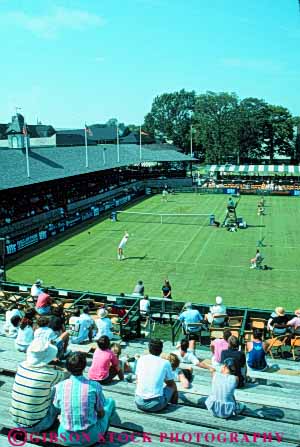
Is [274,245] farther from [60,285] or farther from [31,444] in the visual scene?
[31,444]

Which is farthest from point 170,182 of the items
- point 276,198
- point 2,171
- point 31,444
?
point 31,444

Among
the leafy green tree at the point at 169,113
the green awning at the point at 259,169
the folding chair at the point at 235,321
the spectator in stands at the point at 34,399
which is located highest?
the leafy green tree at the point at 169,113

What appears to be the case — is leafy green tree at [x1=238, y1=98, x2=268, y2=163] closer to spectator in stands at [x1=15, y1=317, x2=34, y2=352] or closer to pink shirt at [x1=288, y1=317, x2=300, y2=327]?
pink shirt at [x1=288, y1=317, x2=300, y2=327]

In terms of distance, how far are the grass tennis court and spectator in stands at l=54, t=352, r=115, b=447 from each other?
15530 millimetres

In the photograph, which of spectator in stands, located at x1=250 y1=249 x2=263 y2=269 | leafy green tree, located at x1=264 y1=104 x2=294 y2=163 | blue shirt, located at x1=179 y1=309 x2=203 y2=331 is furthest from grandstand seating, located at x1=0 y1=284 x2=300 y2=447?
leafy green tree, located at x1=264 y1=104 x2=294 y2=163

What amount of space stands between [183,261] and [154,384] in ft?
70.3

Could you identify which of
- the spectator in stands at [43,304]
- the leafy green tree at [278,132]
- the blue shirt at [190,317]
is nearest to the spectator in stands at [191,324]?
the blue shirt at [190,317]

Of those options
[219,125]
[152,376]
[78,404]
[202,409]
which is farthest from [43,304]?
[219,125]

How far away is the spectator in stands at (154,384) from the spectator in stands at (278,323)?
668cm

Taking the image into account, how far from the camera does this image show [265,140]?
330 ft

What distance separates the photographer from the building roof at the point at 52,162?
35.1 metres

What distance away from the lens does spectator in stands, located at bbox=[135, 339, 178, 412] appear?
6.82 metres

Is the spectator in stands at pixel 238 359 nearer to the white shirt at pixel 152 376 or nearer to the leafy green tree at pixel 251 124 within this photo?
the white shirt at pixel 152 376

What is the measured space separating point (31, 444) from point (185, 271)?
20.9 meters
